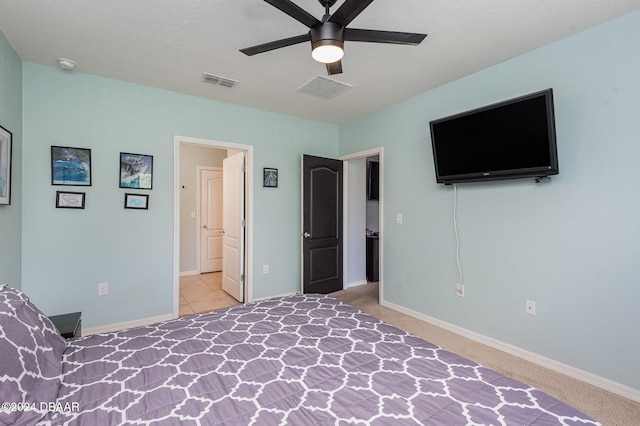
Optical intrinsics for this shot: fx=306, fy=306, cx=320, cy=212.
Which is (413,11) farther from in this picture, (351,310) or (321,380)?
(321,380)

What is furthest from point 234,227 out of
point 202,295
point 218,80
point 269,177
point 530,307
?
point 530,307

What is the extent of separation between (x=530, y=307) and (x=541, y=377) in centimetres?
52

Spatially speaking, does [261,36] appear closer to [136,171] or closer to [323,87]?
[323,87]

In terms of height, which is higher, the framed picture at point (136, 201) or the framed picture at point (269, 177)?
the framed picture at point (269, 177)

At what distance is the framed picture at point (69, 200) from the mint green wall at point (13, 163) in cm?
26

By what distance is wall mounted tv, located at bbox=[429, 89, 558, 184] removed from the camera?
2.22m

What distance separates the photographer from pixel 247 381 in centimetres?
121

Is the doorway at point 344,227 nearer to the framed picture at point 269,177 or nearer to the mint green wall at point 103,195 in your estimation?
the framed picture at point 269,177

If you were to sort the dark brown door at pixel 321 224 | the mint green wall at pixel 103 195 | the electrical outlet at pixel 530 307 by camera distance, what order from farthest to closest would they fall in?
the dark brown door at pixel 321 224 < the mint green wall at pixel 103 195 < the electrical outlet at pixel 530 307

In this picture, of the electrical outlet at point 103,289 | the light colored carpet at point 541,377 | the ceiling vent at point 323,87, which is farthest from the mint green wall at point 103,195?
the light colored carpet at point 541,377

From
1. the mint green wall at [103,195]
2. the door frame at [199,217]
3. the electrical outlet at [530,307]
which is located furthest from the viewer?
the door frame at [199,217]

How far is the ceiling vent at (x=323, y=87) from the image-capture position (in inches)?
120

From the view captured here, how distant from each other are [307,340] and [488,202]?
2149mm

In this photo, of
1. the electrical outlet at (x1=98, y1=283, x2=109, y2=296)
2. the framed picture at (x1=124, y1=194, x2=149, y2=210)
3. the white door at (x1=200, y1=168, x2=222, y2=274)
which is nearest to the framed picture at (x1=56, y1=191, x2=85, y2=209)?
the framed picture at (x1=124, y1=194, x2=149, y2=210)
